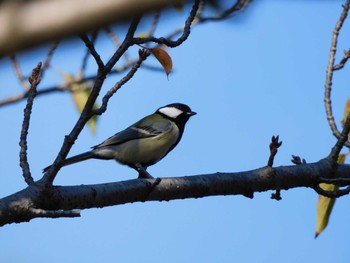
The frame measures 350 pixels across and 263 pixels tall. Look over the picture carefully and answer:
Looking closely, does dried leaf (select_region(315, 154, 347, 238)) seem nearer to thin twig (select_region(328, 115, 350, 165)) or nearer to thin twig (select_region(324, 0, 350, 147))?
thin twig (select_region(328, 115, 350, 165))

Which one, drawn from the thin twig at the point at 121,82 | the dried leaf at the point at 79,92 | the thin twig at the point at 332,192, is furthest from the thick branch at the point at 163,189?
the dried leaf at the point at 79,92

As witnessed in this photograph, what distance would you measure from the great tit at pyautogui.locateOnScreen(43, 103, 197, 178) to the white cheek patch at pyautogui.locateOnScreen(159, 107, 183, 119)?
21.3 inches

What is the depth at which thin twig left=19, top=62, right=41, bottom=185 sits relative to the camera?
8.41ft

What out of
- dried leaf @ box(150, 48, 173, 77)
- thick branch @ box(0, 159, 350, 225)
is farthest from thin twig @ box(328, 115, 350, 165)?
dried leaf @ box(150, 48, 173, 77)

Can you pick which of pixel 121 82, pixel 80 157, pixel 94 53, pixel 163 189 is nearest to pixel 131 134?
pixel 80 157

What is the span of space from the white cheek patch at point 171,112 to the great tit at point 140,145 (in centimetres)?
54

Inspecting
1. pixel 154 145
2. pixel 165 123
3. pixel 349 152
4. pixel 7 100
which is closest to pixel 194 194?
pixel 349 152

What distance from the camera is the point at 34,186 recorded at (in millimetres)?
2459

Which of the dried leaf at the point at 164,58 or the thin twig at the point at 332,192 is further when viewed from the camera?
the thin twig at the point at 332,192

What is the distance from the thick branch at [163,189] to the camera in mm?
2369

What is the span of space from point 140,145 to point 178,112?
149cm

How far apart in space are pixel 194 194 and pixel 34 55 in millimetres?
2524

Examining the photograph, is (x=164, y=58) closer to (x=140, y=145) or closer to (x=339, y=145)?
(x=339, y=145)

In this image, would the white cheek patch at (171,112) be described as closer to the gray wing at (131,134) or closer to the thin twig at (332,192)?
the gray wing at (131,134)
